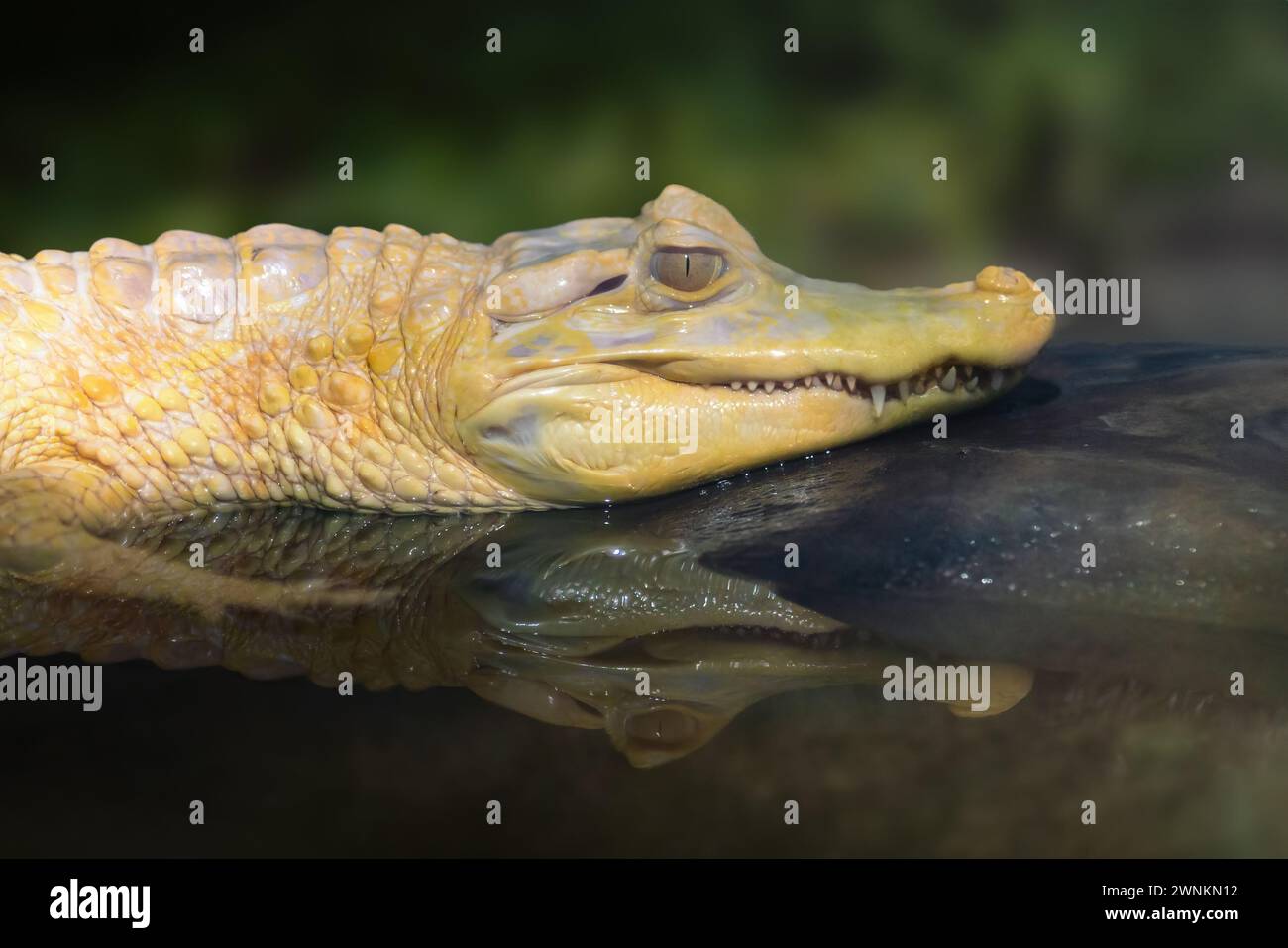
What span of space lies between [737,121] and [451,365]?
3892mm

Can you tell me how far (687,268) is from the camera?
10.4ft

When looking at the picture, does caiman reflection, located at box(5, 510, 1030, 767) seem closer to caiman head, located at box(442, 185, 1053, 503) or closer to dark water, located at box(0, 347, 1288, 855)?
dark water, located at box(0, 347, 1288, 855)

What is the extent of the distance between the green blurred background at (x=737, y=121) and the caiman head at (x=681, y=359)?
3396 millimetres

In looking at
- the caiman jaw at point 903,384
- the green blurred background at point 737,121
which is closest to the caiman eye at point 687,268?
the caiman jaw at point 903,384

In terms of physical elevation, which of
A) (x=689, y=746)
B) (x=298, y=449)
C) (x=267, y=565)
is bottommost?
(x=689, y=746)

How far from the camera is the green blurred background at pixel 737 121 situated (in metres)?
6.48

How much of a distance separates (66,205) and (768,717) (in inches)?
234

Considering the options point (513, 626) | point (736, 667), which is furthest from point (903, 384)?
point (513, 626)

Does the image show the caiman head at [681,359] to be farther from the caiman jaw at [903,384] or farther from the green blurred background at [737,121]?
the green blurred background at [737,121]

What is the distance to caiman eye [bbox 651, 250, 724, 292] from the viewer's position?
125 inches

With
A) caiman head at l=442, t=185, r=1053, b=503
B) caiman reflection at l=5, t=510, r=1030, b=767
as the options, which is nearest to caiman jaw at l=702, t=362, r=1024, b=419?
caiman head at l=442, t=185, r=1053, b=503
